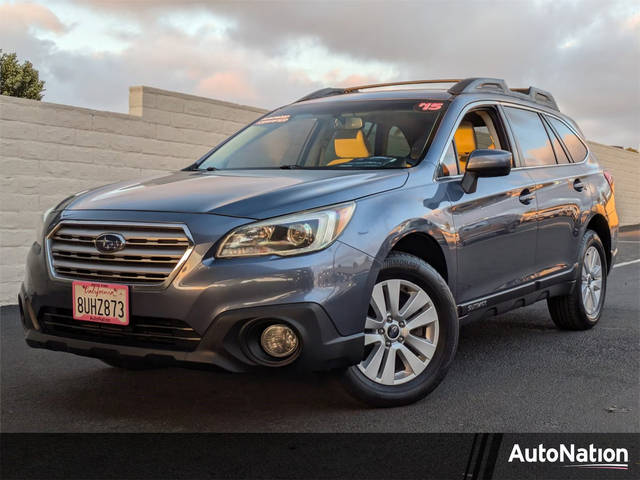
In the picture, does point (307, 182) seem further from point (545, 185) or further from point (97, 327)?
point (545, 185)

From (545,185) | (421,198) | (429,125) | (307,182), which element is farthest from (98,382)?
(545,185)

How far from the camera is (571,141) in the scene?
22.9 ft

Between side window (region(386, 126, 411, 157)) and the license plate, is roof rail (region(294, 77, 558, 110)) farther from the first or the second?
the license plate

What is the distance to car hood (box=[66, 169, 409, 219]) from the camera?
3984 mm

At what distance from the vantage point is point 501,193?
534cm

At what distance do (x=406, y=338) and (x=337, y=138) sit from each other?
1.62 metres

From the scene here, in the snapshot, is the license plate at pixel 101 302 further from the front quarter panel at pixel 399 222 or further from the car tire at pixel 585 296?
the car tire at pixel 585 296

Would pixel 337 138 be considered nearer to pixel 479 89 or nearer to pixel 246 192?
pixel 479 89

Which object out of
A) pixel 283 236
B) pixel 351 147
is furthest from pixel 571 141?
pixel 283 236

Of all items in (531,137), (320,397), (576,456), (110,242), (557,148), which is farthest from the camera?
(557,148)

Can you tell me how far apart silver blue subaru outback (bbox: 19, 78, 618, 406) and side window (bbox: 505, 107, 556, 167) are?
11 centimetres

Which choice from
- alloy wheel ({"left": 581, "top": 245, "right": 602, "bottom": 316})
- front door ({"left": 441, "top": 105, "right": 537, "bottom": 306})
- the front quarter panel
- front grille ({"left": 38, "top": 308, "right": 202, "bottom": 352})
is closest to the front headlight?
the front quarter panel

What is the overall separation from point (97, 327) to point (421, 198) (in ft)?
6.05

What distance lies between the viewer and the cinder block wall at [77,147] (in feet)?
26.9
